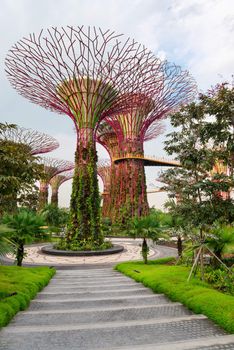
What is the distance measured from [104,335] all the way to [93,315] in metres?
0.87

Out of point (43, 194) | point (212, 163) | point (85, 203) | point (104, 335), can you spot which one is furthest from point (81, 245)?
point (43, 194)

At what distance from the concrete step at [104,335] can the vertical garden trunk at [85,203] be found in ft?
37.4

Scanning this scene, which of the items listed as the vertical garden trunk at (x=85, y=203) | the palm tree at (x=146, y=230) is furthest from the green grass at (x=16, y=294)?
the vertical garden trunk at (x=85, y=203)

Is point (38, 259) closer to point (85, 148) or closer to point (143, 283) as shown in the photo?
point (85, 148)

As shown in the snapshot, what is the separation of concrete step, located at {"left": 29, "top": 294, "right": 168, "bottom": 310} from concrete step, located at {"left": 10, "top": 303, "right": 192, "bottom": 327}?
1.62ft

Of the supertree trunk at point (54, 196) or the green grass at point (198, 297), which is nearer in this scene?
the green grass at point (198, 297)

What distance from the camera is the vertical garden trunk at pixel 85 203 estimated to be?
14773 mm

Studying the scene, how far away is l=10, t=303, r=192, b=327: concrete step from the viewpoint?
3766mm

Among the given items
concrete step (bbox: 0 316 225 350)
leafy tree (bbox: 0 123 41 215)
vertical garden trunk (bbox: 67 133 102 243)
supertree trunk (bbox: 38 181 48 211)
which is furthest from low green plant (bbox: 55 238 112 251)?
supertree trunk (bbox: 38 181 48 211)

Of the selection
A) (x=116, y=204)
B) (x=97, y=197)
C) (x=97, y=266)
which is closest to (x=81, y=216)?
(x=97, y=197)

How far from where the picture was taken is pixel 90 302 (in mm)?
4809

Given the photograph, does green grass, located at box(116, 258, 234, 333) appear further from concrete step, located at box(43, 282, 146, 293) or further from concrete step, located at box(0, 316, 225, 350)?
concrete step, located at box(43, 282, 146, 293)

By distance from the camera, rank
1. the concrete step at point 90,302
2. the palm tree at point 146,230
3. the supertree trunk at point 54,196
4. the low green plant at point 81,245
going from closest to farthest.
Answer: the concrete step at point 90,302
the palm tree at point 146,230
the low green plant at point 81,245
the supertree trunk at point 54,196

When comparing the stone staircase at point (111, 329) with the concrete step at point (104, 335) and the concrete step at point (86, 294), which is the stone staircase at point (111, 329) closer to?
the concrete step at point (104, 335)
